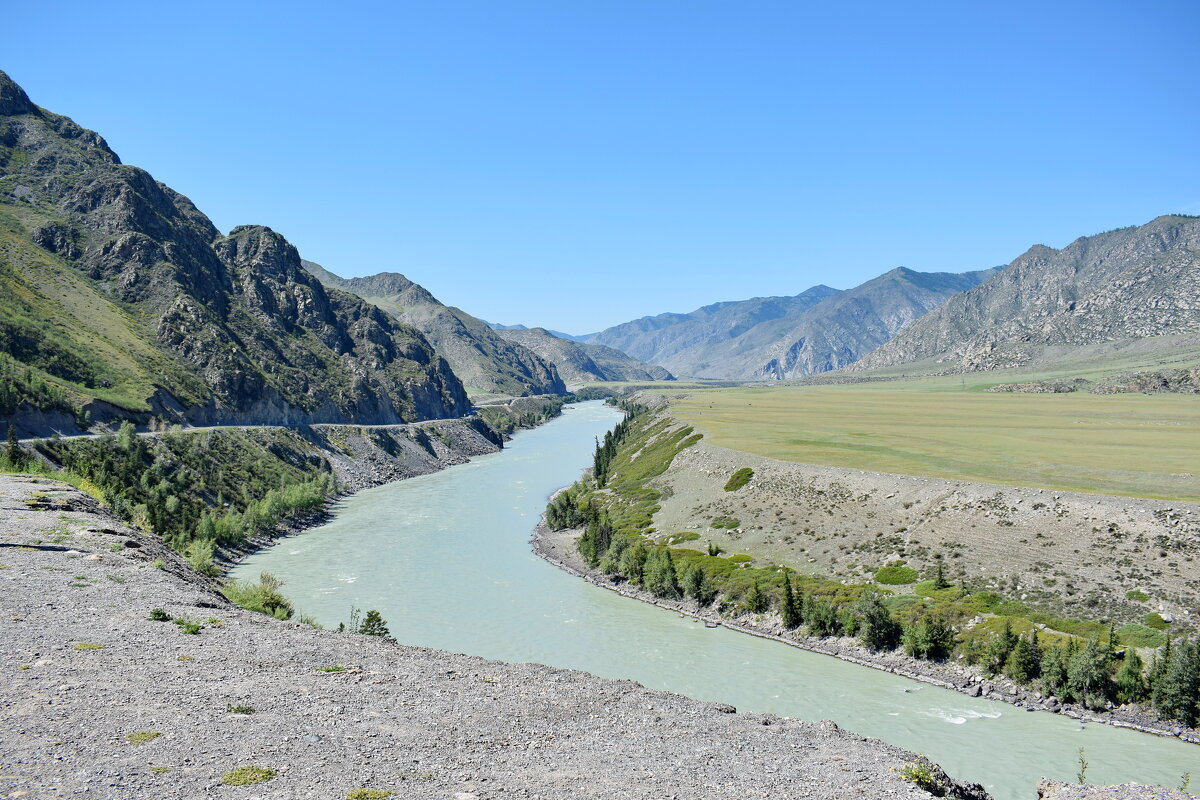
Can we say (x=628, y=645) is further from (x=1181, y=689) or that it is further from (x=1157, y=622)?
(x=1157, y=622)

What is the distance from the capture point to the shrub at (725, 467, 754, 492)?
8081 centimetres

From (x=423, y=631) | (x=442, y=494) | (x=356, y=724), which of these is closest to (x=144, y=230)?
(x=442, y=494)

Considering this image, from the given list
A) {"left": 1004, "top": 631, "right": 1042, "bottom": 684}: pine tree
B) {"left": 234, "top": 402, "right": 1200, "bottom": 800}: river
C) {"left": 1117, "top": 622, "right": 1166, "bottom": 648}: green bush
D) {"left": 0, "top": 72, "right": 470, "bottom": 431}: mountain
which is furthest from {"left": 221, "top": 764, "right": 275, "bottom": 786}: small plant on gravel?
{"left": 0, "top": 72, "right": 470, "bottom": 431}: mountain

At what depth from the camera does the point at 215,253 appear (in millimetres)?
170000

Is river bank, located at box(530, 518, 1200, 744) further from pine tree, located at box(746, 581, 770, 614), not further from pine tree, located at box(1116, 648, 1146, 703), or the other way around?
pine tree, located at box(1116, 648, 1146, 703)

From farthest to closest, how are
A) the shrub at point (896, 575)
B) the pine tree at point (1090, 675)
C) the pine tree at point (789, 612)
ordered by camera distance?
the shrub at point (896, 575) → the pine tree at point (789, 612) → the pine tree at point (1090, 675)

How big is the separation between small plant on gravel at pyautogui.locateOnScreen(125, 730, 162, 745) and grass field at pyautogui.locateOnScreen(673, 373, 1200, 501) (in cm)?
6867

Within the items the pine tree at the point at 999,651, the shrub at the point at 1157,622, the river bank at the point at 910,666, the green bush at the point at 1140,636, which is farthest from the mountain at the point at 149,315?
the shrub at the point at 1157,622

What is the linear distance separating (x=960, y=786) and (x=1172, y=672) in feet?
82.3

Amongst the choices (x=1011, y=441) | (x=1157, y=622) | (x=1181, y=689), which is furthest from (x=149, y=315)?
(x=1181, y=689)

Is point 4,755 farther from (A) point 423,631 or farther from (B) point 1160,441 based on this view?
(B) point 1160,441

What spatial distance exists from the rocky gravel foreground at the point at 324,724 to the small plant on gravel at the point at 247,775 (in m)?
0.06

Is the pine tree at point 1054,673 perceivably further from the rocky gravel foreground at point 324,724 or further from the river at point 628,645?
the rocky gravel foreground at point 324,724

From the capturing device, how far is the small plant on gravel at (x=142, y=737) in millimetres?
15055
